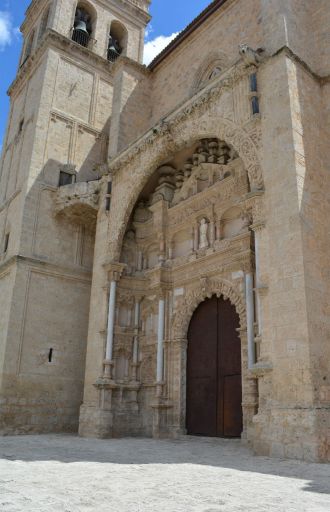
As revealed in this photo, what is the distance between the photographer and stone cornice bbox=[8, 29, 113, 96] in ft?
51.0

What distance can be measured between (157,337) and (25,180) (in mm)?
6274

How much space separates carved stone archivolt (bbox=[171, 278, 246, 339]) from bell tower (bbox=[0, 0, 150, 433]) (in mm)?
3554

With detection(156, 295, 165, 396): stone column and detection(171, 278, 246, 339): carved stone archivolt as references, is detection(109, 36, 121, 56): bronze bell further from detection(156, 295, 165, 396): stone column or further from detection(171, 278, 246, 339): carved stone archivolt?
detection(171, 278, 246, 339): carved stone archivolt

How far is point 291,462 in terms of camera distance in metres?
6.06

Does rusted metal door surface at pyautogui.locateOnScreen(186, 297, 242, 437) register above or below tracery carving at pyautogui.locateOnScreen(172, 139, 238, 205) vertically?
below

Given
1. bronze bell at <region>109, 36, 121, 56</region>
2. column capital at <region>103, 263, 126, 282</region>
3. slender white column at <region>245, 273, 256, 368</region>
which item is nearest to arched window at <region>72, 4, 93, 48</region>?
bronze bell at <region>109, 36, 121, 56</region>

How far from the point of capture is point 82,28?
1678cm

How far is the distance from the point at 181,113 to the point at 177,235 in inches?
125

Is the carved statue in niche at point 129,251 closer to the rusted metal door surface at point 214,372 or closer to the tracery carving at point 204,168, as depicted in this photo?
the tracery carving at point 204,168

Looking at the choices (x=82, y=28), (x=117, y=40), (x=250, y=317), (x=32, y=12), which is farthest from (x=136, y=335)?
(x=32, y=12)

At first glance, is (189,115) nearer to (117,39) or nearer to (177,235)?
(177,235)

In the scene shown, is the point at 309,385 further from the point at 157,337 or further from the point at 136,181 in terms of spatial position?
the point at 136,181

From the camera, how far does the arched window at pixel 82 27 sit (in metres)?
16.9

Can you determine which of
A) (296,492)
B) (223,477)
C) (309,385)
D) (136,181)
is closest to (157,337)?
(136,181)
